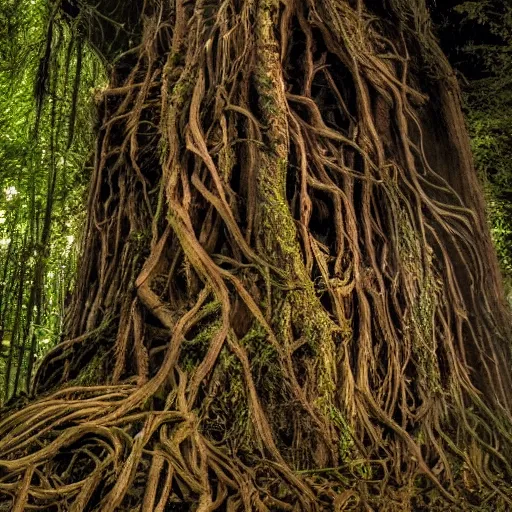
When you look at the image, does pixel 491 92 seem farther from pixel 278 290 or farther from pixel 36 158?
pixel 36 158

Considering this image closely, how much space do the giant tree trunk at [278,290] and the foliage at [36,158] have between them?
0.84 metres

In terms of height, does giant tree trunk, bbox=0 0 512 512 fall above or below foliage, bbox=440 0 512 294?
below

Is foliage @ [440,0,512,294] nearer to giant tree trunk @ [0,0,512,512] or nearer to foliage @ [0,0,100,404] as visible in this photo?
giant tree trunk @ [0,0,512,512]

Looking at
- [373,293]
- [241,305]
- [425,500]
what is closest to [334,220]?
[373,293]

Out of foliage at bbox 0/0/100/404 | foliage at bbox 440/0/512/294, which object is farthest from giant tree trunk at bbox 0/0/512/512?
foliage at bbox 0/0/100/404

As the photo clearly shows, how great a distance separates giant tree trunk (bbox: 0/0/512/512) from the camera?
189 cm

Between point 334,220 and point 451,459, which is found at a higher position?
point 334,220

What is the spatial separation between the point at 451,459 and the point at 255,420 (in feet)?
2.82

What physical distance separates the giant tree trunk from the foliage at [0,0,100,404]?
0.84m

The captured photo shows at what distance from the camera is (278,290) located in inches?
87.3

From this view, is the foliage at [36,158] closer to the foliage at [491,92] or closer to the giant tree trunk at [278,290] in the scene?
the giant tree trunk at [278,290]

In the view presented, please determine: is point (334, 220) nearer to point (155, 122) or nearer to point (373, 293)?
point (373, 293)

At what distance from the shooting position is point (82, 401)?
2.00 m

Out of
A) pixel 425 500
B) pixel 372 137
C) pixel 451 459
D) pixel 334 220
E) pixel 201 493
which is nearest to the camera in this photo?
pixel 201 493
